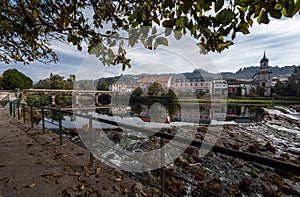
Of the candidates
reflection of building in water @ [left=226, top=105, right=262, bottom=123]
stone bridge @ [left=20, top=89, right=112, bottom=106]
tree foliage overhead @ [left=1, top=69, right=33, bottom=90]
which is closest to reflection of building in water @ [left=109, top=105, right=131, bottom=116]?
stone bridge @ [left=20, top=89, right=112, bottom=106]

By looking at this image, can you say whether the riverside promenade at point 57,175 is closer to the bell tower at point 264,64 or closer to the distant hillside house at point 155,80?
the distant hillside house at point 155,80

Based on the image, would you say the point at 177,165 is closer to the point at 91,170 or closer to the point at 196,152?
the point at 196,152

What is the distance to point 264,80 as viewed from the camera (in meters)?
67.5

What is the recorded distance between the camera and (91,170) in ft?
10.1

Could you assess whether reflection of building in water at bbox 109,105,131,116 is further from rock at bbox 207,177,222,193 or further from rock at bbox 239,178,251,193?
rock at bbox 239,178,251,193

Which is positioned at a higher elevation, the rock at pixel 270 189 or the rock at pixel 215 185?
the rock at pixel 215 185

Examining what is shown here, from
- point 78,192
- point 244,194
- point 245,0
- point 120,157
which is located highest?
point 245,0

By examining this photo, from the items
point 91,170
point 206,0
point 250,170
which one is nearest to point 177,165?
point 250,170

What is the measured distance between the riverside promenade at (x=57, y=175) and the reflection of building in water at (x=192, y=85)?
3476 centimetres

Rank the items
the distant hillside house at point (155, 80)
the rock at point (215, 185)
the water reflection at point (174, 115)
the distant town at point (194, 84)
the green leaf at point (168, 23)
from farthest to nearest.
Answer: the distant hillside house at point (155, 80) → the distant town at point (194, 84) → the water reflection at point (174, 115) → the rock at point (215, 185) → the green leaf at point (168, 23)

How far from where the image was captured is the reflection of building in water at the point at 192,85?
40.0 meters

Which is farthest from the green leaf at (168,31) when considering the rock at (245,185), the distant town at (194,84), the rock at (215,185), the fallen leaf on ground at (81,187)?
the distant town at (194,84)

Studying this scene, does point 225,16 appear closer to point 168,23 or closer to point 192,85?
point 168,23

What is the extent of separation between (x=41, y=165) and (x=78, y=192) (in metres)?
1.28
